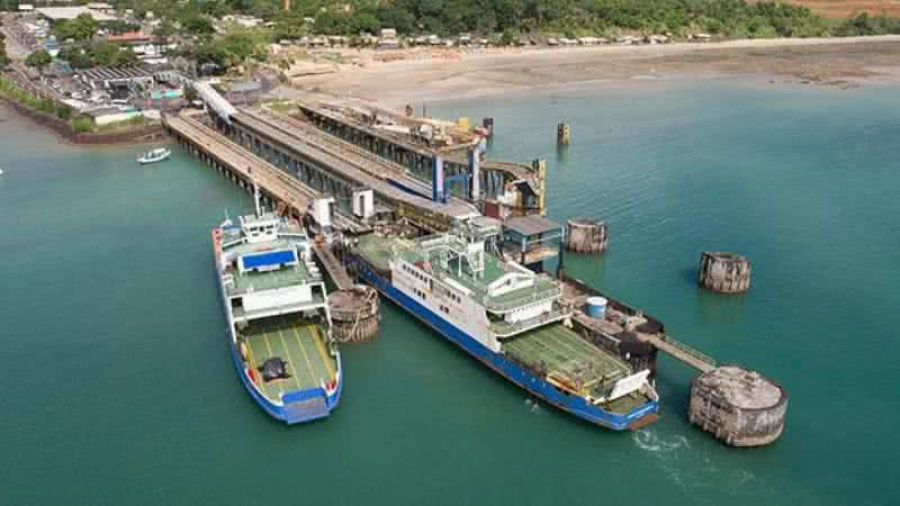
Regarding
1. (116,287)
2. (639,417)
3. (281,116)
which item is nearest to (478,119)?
(281,116)

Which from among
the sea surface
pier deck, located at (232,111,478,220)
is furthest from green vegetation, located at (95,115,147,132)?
the sea surface

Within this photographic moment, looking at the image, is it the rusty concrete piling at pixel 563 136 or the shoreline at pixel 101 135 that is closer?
the rusty concrete piling at pixel 563 136

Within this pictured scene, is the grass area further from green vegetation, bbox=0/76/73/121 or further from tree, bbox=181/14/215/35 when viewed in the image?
tree, bbox=181/14/215/35

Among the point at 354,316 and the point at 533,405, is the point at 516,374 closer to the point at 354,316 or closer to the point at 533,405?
the point at 533,405

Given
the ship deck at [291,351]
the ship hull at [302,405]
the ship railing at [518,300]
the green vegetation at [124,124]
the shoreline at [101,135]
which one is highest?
the green vegetation at [124,124]

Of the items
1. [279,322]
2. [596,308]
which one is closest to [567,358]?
[596,308]

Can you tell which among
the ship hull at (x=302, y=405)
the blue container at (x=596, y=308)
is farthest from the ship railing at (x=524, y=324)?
the ship hull at (x=302, y=405)

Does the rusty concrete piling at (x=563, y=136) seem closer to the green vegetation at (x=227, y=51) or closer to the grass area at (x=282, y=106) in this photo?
the grass area at (x=282, y=106)
